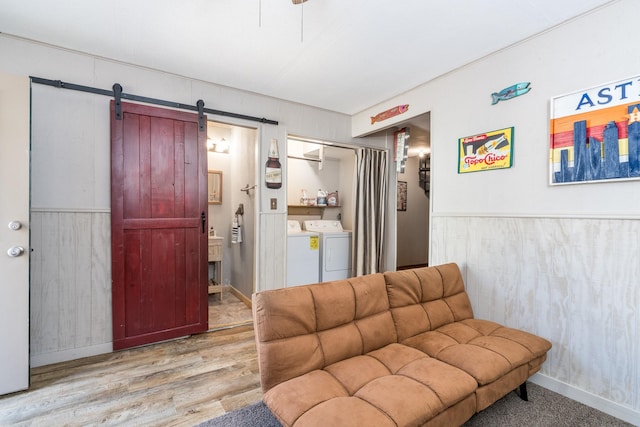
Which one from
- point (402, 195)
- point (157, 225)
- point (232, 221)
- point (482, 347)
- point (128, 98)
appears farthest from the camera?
point (402, 195)

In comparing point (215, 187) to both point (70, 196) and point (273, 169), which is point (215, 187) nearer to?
point (273, 169)

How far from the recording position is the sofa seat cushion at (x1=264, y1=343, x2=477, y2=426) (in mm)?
1170

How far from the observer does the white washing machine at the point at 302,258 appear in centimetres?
372

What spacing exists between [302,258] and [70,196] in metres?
2.40

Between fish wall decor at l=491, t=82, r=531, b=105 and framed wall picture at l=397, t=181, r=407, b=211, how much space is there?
3.63m

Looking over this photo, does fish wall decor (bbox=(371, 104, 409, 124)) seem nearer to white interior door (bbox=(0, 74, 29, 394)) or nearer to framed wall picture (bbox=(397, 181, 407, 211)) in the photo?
framed wall picture (bbox=(397, 181, 407, 211))

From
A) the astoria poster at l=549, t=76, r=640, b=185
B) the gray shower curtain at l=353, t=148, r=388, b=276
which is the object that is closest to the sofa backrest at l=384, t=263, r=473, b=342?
the astoria poster at l=549, t=76, r=640, b=185

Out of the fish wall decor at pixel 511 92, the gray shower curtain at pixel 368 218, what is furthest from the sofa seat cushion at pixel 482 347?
the gray shower curtain at pixel 368 218

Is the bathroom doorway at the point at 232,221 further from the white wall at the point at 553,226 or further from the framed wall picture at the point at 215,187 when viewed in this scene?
the white wall at the point at 553,226

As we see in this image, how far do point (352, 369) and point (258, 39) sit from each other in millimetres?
2357

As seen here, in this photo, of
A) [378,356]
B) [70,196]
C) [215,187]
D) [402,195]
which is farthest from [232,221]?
[402,195]

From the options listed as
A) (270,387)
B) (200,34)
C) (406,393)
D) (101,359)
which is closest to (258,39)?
(200,34)

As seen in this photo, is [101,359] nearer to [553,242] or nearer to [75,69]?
[75,69]

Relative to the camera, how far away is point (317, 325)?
1.64 metres
